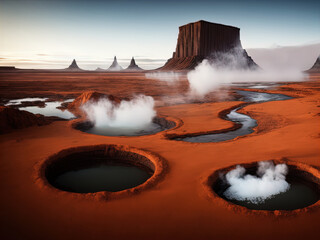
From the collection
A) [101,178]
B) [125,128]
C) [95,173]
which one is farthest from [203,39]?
[101,178]

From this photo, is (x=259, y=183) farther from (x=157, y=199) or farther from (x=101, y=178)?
(x=101, y=178)

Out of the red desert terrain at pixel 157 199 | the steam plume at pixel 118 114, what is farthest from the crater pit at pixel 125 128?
the red desert terrain at pixel 157 199

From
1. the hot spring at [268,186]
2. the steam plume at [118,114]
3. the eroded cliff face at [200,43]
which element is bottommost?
the hot spring at [268,186]

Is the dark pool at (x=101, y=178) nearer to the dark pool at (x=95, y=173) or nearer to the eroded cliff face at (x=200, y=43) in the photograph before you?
the dark pool at (x=95, y=173)

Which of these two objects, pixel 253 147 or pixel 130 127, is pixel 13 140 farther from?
pixel 253 147

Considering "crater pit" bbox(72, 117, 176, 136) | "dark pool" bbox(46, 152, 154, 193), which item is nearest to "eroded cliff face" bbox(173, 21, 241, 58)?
"crater pit" bbox(72, 117, 176, 136)
